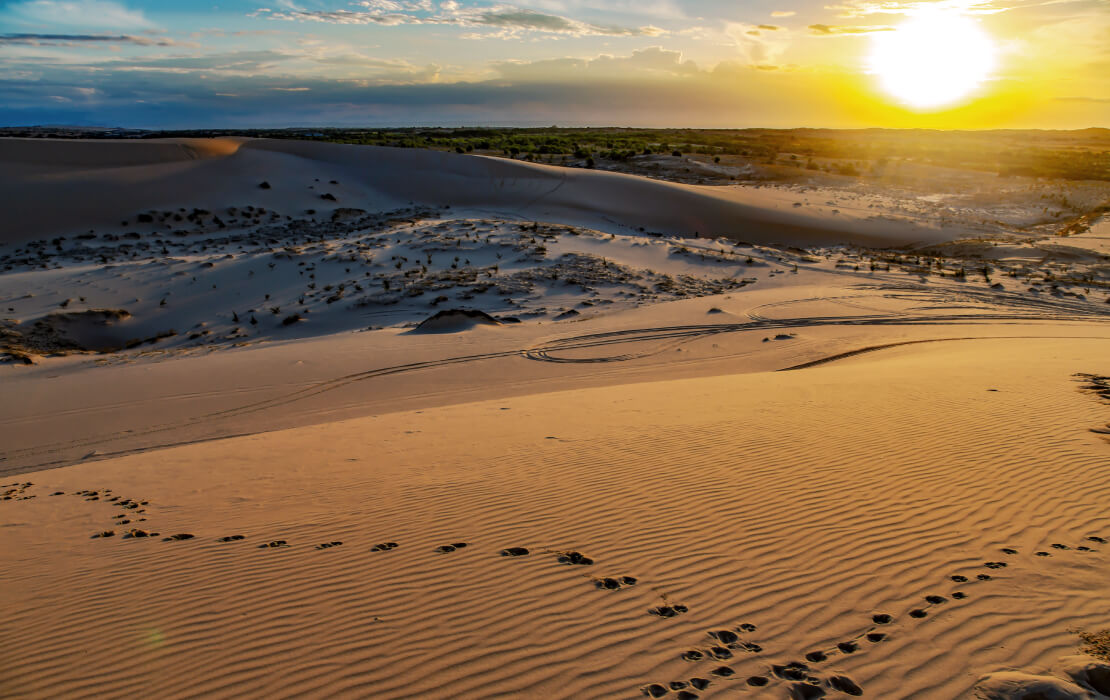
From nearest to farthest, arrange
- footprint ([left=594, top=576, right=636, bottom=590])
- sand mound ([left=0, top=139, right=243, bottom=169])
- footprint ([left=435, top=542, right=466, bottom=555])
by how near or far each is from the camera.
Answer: footprint ([left=594, top=576, right=636, bottom=590]) → footprint ([left=435, top=542, right=466, bottom=555]) → sand mound ([left=0, top=139, right=243, bottom=169])

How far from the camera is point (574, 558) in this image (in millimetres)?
4578

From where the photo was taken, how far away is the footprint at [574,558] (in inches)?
177

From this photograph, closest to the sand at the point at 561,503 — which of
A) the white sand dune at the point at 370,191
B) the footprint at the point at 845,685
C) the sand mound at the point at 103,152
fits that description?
the footprint at the point at 845,685

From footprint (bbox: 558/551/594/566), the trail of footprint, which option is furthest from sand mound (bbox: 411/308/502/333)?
the trail of footprint

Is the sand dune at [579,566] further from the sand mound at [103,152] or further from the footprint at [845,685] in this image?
the sand mound at [103,152]

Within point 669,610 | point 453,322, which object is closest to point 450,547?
point 669,610

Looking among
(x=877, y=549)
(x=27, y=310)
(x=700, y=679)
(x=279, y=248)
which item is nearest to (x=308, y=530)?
(x=700, y=679)

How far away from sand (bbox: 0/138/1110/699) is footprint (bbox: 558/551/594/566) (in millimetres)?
24

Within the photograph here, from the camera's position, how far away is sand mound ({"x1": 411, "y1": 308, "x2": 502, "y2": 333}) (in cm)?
1396

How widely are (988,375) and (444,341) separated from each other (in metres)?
9.01

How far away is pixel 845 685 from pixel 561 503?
9.10ft

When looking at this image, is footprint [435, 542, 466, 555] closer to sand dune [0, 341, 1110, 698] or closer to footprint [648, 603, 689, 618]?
sand dune [0, 341, 1110, 698]

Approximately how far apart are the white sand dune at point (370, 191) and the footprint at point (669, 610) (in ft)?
76.1

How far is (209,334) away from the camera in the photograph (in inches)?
579
